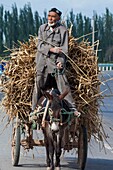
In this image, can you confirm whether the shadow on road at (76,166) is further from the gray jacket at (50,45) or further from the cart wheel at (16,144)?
the gray jacket at (50,45)

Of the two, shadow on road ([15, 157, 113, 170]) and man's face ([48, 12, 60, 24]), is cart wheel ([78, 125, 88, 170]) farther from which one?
man's face ([48, 12, 60, 24])

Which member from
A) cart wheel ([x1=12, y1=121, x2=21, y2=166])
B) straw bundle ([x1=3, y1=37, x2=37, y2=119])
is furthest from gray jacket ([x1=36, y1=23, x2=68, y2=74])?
cart wheel ([x1=12, y1=121, x2=21, y2=166])

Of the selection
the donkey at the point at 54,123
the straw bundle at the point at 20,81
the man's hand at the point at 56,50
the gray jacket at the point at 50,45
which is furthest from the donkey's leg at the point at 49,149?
the man's hand at the point at 56,50

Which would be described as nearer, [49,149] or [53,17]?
[49,149]

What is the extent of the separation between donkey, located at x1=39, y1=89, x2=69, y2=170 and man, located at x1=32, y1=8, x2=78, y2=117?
453 millimetres

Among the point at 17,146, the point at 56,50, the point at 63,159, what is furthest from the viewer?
the point at 63,159

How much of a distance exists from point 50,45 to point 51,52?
0.10 m

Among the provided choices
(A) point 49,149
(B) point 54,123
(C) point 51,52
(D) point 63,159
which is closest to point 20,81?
(C) point 51,52

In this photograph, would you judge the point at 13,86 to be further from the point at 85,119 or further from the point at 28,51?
the point at 85,119

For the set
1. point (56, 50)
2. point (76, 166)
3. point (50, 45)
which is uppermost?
point (50, 45)

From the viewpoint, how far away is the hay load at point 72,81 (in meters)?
8.74

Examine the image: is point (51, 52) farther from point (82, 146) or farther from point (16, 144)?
point (16, 144)

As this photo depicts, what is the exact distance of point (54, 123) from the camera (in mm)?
7688

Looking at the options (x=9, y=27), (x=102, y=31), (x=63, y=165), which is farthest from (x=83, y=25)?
(x=63, y=165)
